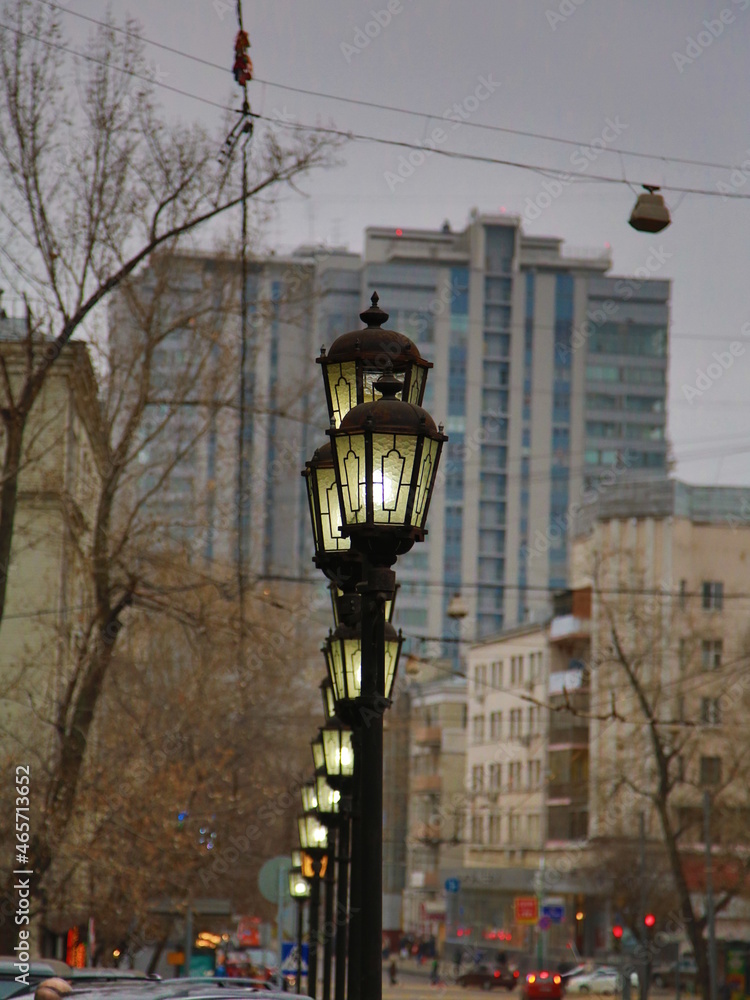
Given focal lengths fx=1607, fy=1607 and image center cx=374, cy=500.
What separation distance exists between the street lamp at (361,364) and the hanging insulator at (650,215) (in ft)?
28.5

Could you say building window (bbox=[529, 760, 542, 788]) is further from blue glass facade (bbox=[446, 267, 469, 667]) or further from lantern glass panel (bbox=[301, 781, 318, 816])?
lantern glass panel (bbox=[301, 781, 318, 816])

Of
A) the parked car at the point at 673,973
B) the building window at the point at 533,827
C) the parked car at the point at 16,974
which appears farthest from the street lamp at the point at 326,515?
the building window at the point at 533,827

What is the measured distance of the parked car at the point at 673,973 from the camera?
2174 inches

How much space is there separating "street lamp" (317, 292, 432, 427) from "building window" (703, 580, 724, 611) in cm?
5126

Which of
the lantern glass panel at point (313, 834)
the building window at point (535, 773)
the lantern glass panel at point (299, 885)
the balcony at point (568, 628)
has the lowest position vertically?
the lantern glass panel at point (299, 885)

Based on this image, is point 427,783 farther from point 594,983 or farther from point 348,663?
point 348,663

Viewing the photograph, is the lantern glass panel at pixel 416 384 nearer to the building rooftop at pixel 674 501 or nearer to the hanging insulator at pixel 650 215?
the hanging insulator at pixel 650 215

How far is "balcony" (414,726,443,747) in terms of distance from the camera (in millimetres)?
88688

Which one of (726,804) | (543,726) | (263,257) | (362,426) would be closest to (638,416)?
(543,726)

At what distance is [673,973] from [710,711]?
9.30 m

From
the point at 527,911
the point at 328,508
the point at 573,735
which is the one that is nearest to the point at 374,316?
the point at 328,508

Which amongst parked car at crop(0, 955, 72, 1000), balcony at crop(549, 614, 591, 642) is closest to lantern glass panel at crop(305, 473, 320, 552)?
parked car at crop(0, 955, 72, 1000)

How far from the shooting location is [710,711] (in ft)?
189

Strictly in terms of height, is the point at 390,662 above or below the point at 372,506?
below
